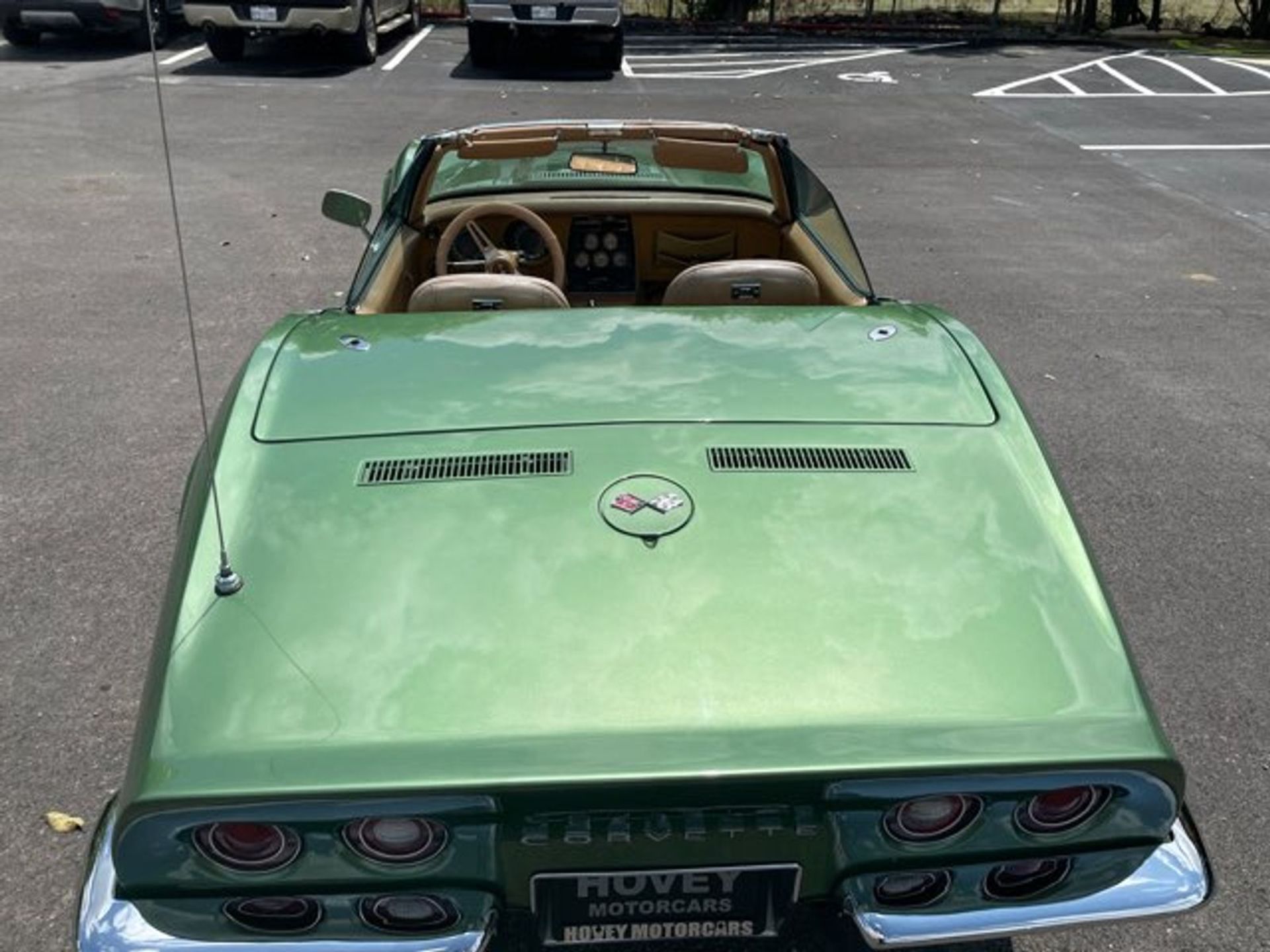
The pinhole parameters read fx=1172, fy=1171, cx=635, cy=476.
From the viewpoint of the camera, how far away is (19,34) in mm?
15375

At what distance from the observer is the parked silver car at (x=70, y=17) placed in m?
14.6

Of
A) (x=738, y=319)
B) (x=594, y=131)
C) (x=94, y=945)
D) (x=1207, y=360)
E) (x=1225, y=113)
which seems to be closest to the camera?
(x=94, y=945)

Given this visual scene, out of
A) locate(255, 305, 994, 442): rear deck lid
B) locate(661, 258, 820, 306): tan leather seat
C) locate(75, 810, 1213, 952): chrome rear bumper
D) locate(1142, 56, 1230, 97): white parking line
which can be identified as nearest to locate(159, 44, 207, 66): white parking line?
locate(1142, 56, 1230, 97): white parking line

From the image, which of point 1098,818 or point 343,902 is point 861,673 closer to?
point 1098,818

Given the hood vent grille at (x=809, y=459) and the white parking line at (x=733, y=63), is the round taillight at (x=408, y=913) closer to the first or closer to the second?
the hood vent grille at (x=809, y=459)

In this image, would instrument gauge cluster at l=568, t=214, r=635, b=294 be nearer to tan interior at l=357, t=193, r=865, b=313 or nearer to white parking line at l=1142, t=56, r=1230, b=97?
tan interior at l=357, t=193, r=865, b=313

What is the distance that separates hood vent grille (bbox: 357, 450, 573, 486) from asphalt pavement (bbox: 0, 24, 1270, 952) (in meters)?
1.23

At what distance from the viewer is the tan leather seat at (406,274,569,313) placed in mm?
3209

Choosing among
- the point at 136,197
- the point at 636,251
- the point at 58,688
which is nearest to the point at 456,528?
the point at 58,688

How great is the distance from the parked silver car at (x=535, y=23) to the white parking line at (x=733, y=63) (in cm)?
72

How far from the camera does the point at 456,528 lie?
2213 millimetres

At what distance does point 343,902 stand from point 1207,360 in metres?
5.52

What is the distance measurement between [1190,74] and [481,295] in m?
15.6

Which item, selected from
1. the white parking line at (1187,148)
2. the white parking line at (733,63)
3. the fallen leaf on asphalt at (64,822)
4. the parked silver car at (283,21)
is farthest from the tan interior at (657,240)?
the white parking line at (733,63)
